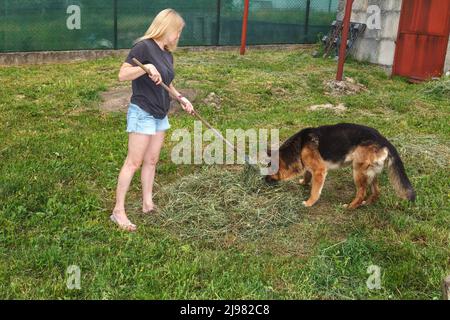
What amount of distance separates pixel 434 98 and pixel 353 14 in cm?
522

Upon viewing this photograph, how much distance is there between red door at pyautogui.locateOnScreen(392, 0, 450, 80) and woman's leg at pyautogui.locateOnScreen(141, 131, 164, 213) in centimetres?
994

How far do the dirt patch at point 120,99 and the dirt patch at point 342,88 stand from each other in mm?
3274

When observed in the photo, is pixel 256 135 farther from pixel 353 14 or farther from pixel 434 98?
pixel 353 14

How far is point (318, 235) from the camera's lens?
5062mm

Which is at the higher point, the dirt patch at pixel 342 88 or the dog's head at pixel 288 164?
the dirt patch at pixel 342 88

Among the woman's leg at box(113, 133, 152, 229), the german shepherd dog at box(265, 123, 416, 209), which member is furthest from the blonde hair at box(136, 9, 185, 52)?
the german shepherd dog at box(265, 123, 416, 209)

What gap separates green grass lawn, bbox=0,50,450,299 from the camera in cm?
412

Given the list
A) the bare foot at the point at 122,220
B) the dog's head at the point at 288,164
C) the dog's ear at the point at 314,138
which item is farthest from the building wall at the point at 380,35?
the bare foot at the point at 122,220

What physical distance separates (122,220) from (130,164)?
0.61 meters

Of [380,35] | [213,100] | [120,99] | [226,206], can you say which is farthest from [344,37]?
[226,206]

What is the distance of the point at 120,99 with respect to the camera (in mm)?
9570

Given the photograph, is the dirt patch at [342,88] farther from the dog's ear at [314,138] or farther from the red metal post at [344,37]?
the dog's ear at [314,138]

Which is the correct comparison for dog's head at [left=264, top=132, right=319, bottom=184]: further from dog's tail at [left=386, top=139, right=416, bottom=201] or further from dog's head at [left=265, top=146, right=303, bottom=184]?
dog's tail at [left=386, top=139, right=416, bottom=201]

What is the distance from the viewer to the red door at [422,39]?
1244 cm
